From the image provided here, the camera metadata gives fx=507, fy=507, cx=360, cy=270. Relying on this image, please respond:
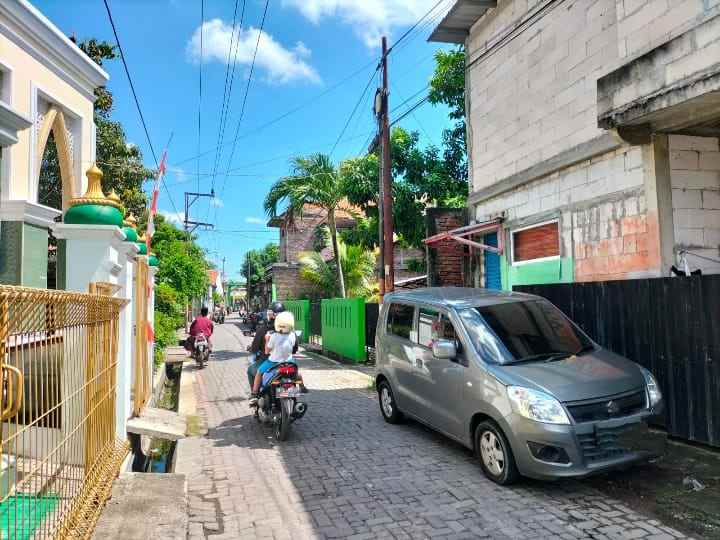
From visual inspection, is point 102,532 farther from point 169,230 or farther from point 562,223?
point 169,230

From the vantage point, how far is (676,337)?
5.38m

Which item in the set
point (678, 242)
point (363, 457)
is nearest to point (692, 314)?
point (678, 242)

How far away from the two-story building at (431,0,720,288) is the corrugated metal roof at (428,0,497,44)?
33 mm

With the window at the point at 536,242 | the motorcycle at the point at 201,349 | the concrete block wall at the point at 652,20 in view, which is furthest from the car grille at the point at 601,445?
the motorcycle at the point at 201,349

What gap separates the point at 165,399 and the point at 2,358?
29.4 feet

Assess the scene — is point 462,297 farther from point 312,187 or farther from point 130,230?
point 312,187

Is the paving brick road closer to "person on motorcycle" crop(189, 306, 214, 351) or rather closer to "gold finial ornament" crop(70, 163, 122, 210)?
"gold finial ornament" crop(70, 163, 122, 210)

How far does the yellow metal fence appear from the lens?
6.86 feet

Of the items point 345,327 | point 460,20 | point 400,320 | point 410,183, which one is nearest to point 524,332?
point 400,320

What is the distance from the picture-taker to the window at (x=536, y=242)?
888cm

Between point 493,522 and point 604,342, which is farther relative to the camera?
point 604,342

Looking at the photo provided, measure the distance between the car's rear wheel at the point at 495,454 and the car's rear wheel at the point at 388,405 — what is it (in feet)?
6.33

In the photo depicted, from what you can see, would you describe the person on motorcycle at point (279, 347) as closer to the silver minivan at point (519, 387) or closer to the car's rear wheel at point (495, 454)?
the silver minivan at point (519, 387)

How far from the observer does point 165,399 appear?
10.2 meters
